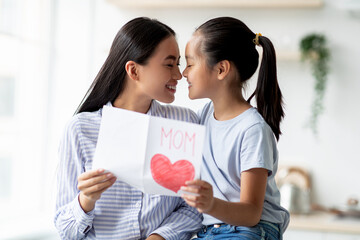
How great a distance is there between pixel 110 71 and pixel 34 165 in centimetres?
196

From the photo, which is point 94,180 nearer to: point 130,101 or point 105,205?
point 105,205

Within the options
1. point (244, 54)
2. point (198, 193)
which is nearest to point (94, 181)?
point (198, 193)

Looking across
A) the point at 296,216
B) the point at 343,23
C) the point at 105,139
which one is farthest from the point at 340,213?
the point at 105,139

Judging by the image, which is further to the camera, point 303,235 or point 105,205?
point 303,235

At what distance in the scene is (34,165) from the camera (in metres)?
3.26

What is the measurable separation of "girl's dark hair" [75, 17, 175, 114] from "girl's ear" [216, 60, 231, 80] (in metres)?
0.18

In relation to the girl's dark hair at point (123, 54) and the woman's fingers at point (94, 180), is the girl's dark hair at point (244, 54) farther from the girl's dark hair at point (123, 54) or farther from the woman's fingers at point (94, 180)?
the woman's fingers at point (94, 180)

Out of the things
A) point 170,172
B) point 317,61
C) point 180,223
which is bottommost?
point 180,223

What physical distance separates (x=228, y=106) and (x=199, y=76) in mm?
128

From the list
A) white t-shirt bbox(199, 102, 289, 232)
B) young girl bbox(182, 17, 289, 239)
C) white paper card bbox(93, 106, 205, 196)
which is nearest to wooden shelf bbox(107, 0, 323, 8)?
young girl bbox(182, 17, 289, 239)

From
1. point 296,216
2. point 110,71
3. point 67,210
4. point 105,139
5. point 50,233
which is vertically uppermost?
point 110,71

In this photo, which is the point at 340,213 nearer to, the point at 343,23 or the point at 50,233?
the point at 343,23

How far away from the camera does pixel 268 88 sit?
4.99 feet

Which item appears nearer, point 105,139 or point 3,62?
point 105,139
